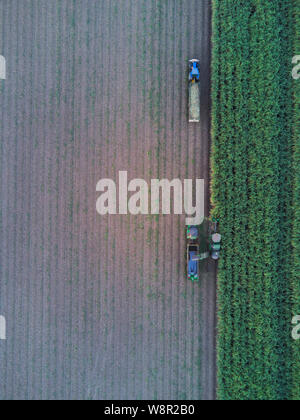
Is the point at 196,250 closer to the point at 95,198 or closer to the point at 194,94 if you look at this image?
the point at 95,198

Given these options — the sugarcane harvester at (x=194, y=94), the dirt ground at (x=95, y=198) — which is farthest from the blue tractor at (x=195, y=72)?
the dirt ground at (x=95, y=198)

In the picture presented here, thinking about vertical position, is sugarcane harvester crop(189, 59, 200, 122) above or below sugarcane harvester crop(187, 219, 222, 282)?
above

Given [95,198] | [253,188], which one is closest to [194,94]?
[253,188]

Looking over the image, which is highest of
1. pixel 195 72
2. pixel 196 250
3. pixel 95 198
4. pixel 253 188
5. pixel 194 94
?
pixel 195 72

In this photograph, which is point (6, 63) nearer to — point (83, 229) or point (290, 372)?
point (83, 229)

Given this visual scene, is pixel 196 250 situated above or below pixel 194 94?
below

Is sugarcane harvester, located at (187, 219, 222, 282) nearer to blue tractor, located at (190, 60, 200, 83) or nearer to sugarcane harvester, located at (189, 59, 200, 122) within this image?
sugarcane harvester, located at (189, 59, 200, 122)

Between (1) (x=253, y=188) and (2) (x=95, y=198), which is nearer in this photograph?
(1) (x=253, y=188)

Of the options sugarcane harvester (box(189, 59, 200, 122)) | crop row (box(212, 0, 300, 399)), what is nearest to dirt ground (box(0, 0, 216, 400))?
sugarcane harvester (box(189, 59, 200, 122))
